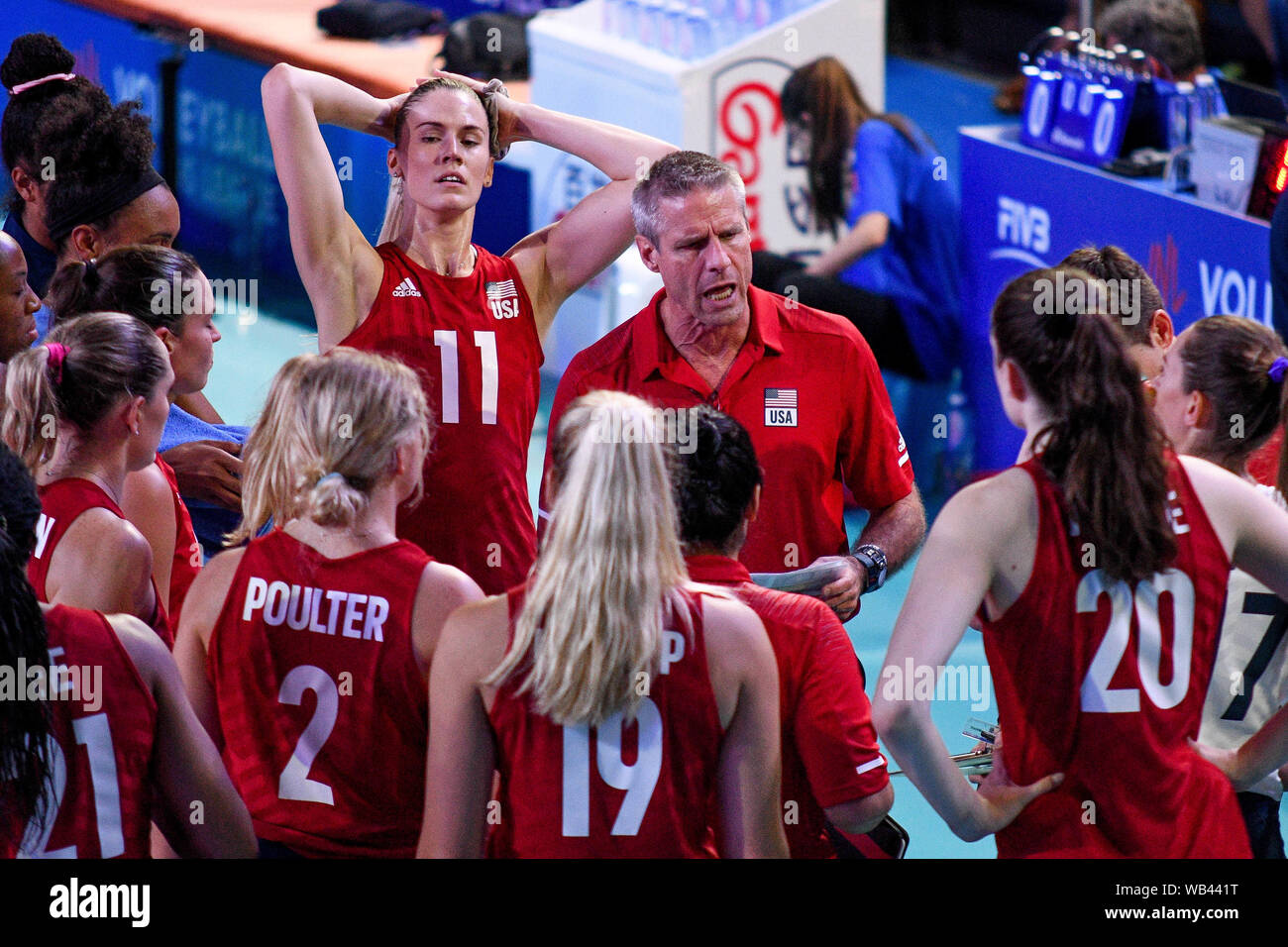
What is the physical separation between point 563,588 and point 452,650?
0.19 meters

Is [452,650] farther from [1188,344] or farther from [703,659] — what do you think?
[1188,344]

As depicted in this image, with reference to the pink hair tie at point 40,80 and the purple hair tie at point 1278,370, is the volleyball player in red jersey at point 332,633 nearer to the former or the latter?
the purple hair tie at point 1278,370

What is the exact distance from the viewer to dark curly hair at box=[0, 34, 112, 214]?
13.8 feet

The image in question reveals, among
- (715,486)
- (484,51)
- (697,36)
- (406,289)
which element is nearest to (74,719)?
(715,486)

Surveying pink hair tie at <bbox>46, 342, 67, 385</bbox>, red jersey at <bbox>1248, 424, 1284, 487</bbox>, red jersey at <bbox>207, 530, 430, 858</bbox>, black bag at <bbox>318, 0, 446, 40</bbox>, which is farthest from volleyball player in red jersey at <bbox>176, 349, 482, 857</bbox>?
black bag at <bbox>318, 0, 446, 40</bbox>

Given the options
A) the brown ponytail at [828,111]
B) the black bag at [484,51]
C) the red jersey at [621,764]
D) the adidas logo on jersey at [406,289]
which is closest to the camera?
the red jersey at [621,764]

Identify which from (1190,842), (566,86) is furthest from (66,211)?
(566,86)

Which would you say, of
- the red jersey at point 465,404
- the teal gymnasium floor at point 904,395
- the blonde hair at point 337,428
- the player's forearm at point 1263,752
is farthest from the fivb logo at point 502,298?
the player's forearm at point 1263,752

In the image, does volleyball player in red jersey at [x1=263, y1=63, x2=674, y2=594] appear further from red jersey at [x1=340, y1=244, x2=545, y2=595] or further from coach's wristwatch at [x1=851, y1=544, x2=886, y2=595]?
coach's wristwatch at [x1=851, y1=544, x2=886, y2=595]

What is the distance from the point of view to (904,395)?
687cm

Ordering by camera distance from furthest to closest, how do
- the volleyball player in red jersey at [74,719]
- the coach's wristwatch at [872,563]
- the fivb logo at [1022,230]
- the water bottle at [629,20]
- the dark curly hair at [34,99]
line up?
the water bottle at [629,20], the fivb logo at [1022,230], the dark curly hair at [34,99], the coach's wristwatch at [872,563], the volleyball player in red jersey at [74,719]

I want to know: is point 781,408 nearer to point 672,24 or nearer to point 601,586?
point 601,586

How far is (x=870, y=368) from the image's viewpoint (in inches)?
137

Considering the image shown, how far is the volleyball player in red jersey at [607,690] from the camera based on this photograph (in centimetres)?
225
